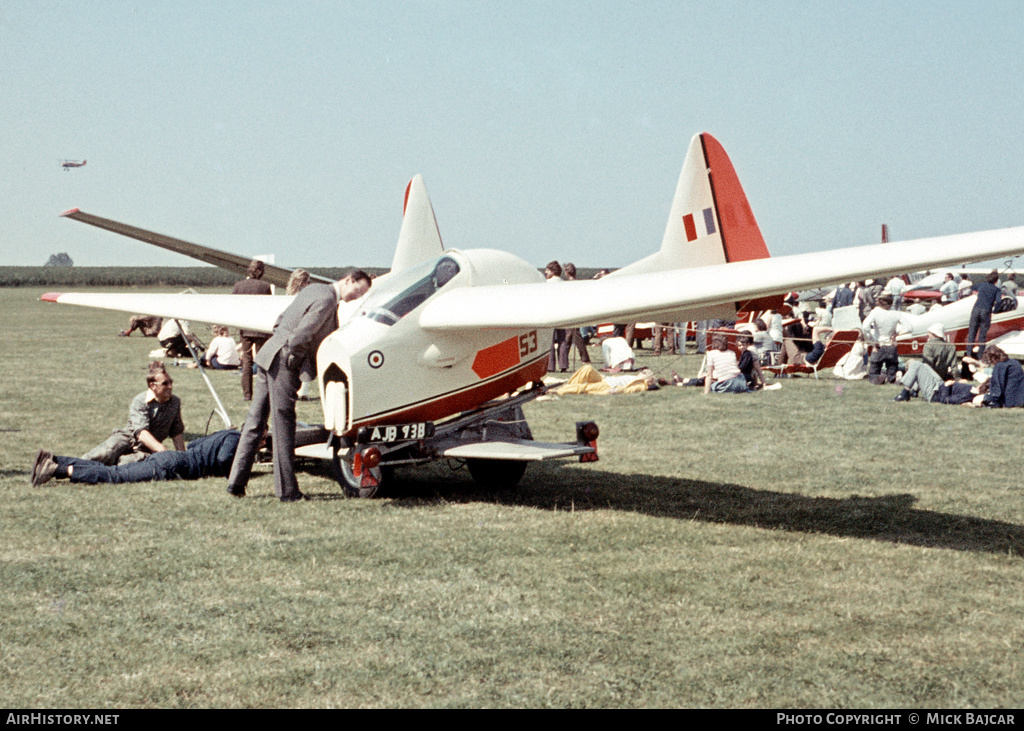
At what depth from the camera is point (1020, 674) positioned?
480 centimetres

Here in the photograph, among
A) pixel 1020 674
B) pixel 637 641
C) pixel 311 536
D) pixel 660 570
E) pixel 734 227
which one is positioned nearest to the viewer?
pixel 1020 674

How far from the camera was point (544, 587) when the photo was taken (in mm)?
6219

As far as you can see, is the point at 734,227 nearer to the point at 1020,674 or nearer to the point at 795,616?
the point at 795,616

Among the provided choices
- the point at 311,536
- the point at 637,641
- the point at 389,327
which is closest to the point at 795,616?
the point at 637,641

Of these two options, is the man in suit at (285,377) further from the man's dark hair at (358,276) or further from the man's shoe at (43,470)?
the man's shoe at (43,470)

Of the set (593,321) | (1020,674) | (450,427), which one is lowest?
(1020,674)

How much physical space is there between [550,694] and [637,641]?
2.84 feet

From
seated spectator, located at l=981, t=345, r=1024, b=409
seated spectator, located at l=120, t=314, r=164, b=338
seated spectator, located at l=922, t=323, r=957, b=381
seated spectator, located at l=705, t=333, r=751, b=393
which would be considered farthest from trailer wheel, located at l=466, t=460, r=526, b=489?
seated spectator, located at l=120, t=314, r=164, b=338

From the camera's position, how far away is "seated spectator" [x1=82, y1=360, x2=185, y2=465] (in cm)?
985

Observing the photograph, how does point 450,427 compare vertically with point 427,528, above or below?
above

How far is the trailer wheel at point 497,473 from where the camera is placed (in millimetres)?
9547
